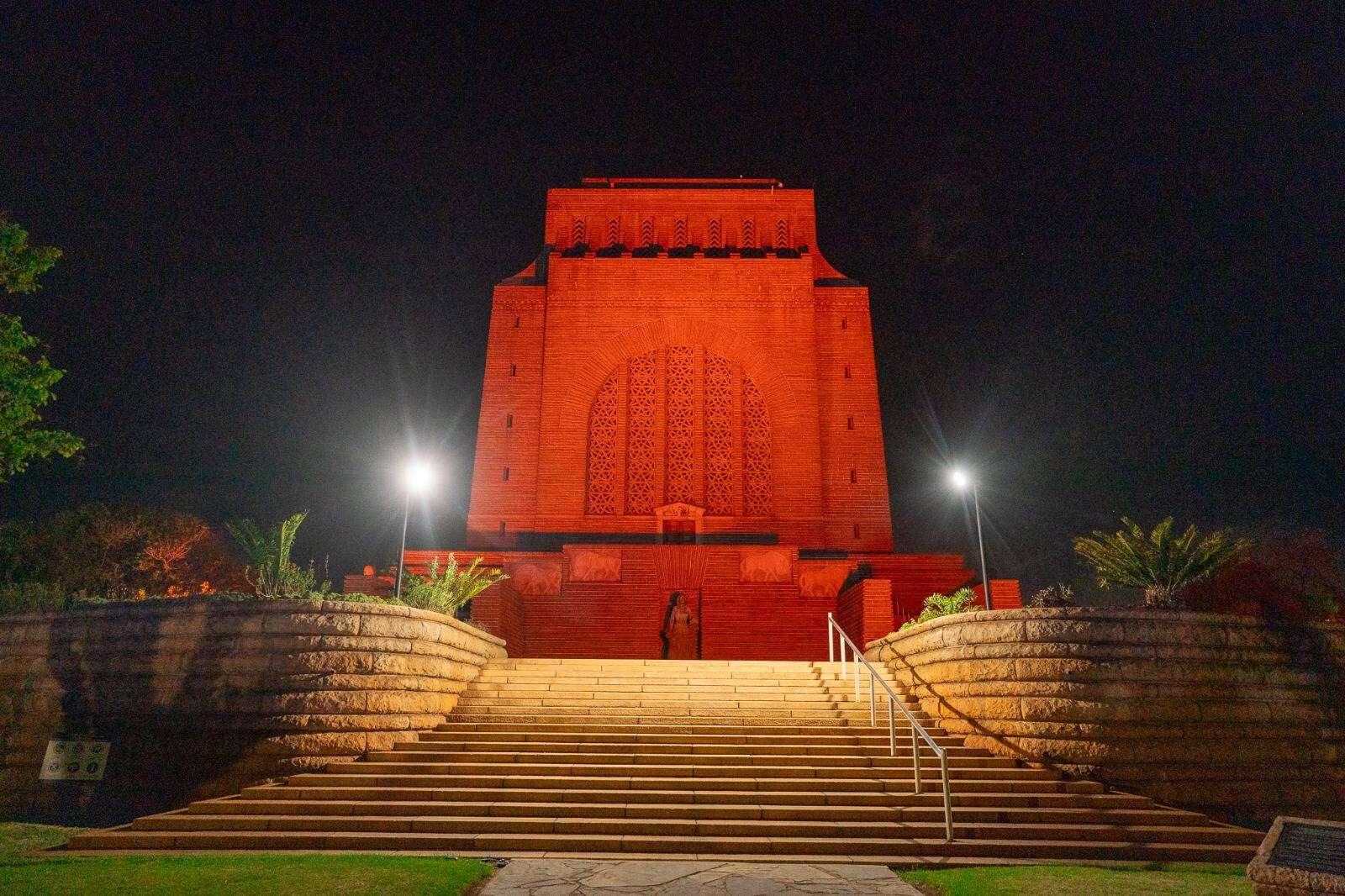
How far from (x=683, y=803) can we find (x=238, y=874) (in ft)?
11.7

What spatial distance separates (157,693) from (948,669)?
888cm

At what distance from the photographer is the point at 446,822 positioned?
22.4 ft

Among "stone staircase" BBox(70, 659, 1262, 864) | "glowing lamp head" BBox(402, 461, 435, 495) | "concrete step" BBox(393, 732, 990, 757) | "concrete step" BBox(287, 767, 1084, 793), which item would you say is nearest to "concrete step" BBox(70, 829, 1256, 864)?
"stone staircase" BBox(70, 659, 1262, 864)

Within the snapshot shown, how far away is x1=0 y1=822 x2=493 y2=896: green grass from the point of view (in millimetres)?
4828

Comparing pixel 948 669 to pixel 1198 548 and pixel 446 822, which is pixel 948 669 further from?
pixel 446 822

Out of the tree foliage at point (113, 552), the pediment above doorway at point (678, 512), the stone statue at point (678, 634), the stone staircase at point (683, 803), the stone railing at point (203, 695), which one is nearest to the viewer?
the stone staircase at point (683, 803)

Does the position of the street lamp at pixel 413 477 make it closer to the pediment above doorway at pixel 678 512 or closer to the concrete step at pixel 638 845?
the concrete step at pixel 638 845

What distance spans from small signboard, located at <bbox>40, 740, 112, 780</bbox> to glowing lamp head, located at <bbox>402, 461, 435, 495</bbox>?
14.8 ft

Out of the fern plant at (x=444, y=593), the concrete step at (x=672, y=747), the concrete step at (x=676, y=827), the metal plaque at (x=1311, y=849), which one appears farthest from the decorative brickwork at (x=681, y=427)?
the metal plaque at (x=1311, y=849)

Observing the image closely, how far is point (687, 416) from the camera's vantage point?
945 inches

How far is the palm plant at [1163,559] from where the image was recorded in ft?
31.8

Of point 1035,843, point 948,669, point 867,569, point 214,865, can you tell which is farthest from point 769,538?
point 214,865

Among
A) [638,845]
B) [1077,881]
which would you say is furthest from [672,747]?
[1077,881]

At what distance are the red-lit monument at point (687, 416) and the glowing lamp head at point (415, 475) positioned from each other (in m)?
7.85
